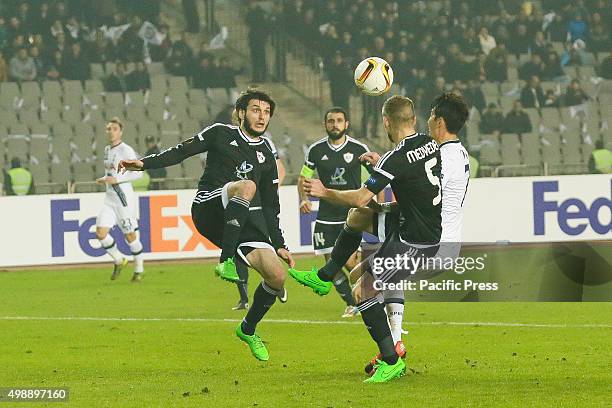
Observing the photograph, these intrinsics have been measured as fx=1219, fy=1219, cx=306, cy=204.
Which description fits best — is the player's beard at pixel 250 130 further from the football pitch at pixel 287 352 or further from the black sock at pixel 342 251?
the football pitch at pixel 287 352

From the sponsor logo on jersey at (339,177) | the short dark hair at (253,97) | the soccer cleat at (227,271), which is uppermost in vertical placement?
the short dark hair at (253,97)

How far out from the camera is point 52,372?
9750mm

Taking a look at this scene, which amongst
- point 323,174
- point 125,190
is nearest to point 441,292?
point 323,174

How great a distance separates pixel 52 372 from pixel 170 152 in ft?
6.56

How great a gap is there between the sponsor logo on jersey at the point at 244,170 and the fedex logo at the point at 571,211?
1147cm

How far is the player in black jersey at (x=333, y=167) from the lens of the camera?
14.1 metres

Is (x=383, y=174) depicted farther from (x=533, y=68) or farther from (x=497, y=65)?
(x=533, y=68)

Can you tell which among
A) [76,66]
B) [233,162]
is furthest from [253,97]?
[76,66]

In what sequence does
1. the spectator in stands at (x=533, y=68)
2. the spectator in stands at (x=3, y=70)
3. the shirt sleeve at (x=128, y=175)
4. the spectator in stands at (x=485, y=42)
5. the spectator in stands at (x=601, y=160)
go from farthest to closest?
the spectator in stands at (x=485, y=42) < the spectator in stands at (x=533, y=68) < the spectator in stands at (x=3, y=70) < the spectator in stands at (x=601, y=160) < the shirt sleeve at (x=128, y=175)

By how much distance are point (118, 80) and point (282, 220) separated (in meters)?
7.15

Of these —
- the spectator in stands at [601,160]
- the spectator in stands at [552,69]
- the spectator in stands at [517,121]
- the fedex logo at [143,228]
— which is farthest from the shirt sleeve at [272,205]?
the spectator in stands at [552,69]

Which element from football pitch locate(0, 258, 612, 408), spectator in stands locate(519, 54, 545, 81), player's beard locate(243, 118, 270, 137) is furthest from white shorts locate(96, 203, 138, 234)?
spectator in stands locate(519, 54, 545, 81)

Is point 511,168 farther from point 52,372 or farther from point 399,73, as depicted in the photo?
point 52,372

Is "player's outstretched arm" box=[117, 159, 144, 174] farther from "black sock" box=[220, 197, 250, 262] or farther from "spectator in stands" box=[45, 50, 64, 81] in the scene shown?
"spectator in stands" box=[45, 50, 64, 81]
